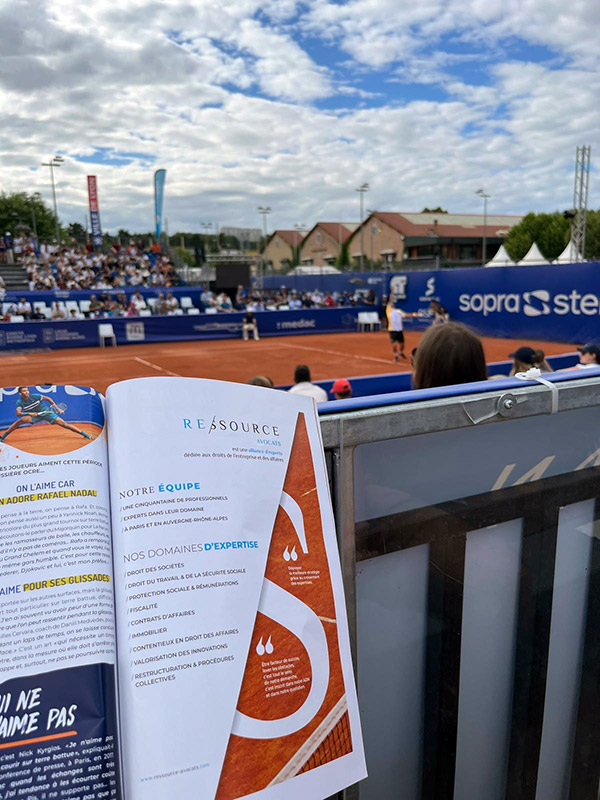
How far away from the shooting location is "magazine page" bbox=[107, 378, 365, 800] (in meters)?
1.03

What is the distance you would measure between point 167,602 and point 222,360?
737 inches

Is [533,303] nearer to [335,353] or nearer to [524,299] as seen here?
[524,299]

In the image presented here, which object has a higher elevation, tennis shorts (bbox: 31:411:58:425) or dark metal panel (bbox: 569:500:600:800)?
tennis shorts (bbox: 31:411:58:425)

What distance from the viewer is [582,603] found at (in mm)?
2133

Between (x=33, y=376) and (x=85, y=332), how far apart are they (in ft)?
26.3

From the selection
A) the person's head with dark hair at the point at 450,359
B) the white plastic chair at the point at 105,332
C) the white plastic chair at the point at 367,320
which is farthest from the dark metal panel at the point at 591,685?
the white plastic chair at the point at 367,320

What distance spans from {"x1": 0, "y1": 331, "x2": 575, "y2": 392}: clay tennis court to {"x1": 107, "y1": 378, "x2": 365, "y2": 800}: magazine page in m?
13.5

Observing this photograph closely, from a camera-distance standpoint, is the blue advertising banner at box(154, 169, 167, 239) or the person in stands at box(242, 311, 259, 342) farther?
the blue advertising banner at box(154, 169, 167, 239)

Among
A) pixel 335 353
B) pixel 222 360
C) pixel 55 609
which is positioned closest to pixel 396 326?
pixel 335 353

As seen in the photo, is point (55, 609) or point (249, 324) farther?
point (249, 324)

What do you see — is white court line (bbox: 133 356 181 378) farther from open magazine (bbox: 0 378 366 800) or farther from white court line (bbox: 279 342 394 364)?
open magazine (bbox: 0 378 366 800)

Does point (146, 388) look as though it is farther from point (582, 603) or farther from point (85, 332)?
point (85, 332)

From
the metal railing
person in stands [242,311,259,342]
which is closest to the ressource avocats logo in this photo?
person in stands [242,311,259,342]

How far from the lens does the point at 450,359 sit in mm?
2764
